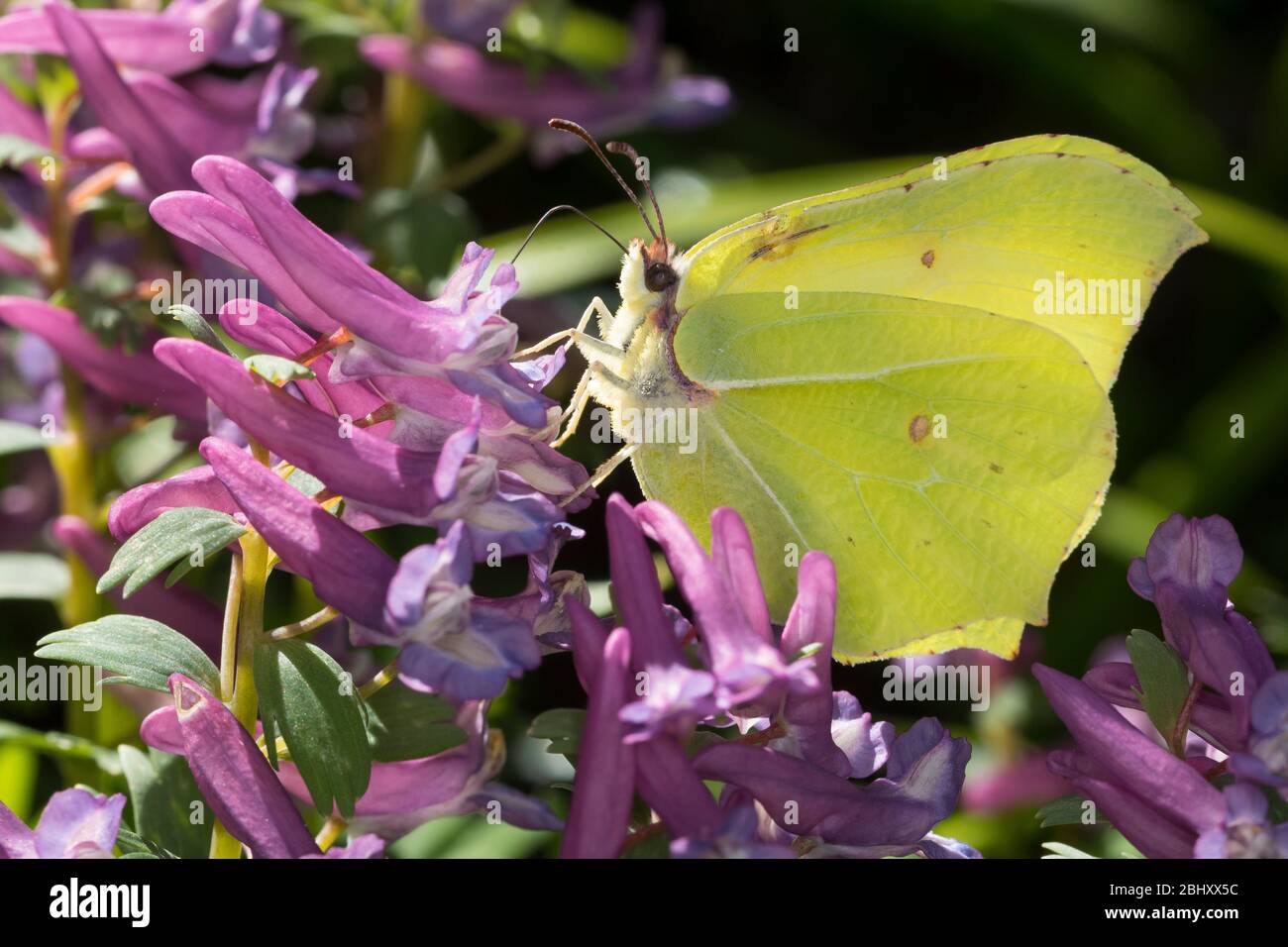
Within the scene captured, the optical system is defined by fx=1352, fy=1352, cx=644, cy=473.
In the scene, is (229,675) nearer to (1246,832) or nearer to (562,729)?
(562,729)

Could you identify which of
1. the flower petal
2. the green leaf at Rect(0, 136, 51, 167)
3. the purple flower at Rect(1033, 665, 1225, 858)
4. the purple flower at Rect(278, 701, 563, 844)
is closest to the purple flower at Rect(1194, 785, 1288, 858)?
the purple flower at Rect(1033, 665, 1225, 858)

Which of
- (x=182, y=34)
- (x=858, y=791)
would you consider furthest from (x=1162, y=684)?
(x=182, y=34)

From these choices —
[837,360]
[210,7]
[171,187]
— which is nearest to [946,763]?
[837,360]

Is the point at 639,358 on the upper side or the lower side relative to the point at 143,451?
upper

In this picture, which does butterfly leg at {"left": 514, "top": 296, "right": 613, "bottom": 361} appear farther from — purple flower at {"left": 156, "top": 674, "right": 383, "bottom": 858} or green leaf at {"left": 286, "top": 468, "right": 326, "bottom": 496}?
purple flower at {"left": 156, "top": 674, "right": 383, "bottom": 858}

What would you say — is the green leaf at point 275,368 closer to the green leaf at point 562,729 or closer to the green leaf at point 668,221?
the green leaf at point 562,729

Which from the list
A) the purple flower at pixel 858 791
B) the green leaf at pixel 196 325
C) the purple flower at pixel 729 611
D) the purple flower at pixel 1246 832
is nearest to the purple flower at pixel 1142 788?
the purple flower at pixel 1246 832

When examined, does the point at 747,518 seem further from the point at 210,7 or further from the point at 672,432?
the point at 210,7
